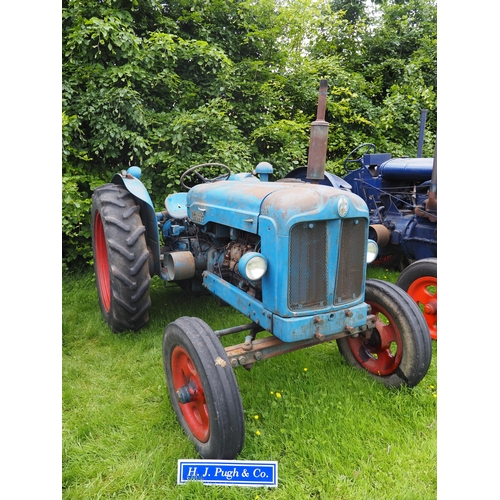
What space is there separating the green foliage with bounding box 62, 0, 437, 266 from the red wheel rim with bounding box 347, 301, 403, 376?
10.2 feet

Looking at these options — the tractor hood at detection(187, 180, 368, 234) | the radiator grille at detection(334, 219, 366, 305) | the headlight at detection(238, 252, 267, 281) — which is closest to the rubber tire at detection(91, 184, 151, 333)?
the tractor hood at detection(187, 180, 368, 234)

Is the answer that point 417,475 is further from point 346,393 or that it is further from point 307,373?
point 307,373

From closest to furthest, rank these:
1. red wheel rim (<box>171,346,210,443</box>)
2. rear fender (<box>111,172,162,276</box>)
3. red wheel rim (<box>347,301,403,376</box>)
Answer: red wheel rim (<box>171,346,210,443</box>), red wheel rim (<box>347,301,403,376</box>), rear fender (<box>111,172,162,276</box>)

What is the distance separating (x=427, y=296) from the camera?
321 cm

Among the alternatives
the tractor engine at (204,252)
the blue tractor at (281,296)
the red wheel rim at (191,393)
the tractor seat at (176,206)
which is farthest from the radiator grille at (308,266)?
the tractor seat at (176,206)

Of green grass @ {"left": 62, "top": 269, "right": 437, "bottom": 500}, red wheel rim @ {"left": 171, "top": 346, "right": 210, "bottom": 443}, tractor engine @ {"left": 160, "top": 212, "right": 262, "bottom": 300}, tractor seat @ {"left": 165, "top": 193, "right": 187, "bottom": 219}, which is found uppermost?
tractor seat @ {"left": 165, "top": 193, "right": 187, "bottom": 219}

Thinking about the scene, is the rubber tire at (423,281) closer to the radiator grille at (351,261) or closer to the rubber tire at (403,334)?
the rubber tire at (403,334)

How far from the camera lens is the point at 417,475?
5.90ft

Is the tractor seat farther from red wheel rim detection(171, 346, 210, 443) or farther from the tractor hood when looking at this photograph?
red wheel rim detection(171, 346, 210, 443)

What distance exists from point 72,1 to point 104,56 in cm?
61

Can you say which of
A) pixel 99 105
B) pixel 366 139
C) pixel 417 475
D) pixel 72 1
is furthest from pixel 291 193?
pixel 366 139

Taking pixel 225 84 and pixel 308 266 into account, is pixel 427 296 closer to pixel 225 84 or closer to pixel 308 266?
pixel 308 266

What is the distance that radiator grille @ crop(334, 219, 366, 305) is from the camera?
208cm

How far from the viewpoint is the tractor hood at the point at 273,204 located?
1.95 metres
